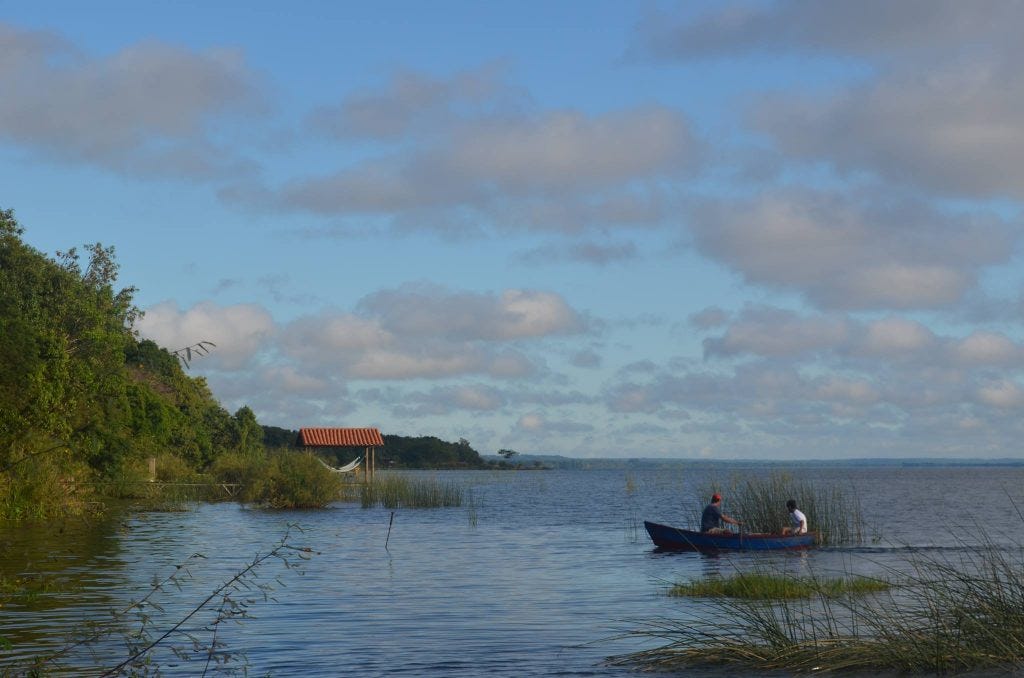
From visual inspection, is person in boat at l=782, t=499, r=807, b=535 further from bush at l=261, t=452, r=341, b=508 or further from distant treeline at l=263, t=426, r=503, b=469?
distant treeline at l=263, t=426, r=503, b=469

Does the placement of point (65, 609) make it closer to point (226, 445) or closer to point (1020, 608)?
point (1020, 608)

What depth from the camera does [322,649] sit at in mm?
16562

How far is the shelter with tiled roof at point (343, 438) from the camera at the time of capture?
73.6m

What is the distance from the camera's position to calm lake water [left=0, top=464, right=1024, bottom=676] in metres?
15.8

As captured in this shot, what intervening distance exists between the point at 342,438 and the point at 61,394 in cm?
4180

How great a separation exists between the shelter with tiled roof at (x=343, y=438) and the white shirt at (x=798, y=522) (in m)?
44.2

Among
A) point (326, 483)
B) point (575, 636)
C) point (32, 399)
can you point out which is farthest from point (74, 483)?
point (575, 636)

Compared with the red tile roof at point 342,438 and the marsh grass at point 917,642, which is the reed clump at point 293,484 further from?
the marsh grass at point 917,642

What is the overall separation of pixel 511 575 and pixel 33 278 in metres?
31.5

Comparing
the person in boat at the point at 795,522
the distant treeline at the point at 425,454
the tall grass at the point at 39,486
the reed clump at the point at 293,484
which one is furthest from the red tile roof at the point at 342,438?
the distant treeline at the point at 425,454

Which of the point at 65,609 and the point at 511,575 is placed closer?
the point at 65,609

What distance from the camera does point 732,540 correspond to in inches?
1211

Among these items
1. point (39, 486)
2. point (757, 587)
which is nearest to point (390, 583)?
point (757, 587)

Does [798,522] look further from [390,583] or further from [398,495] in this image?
[398,495]
